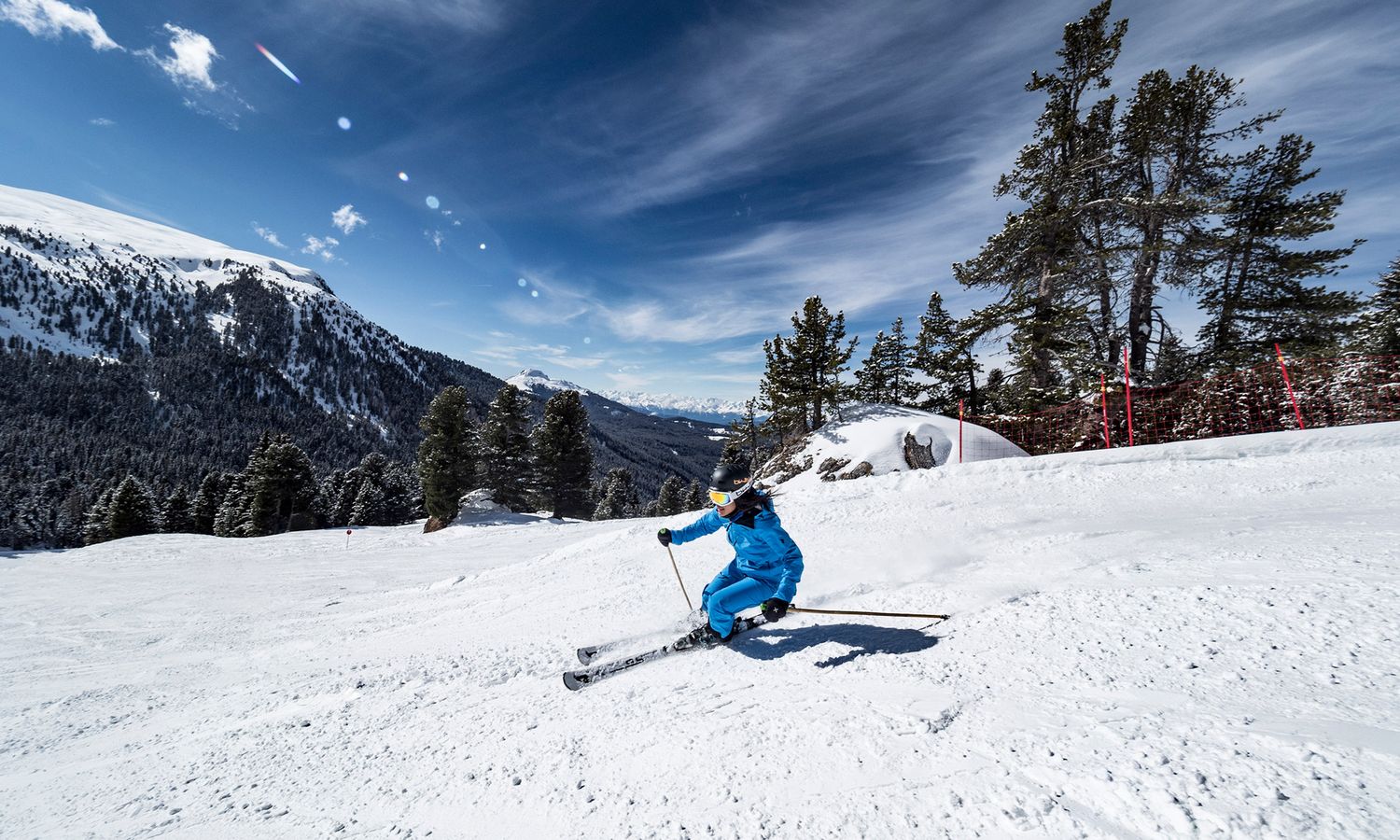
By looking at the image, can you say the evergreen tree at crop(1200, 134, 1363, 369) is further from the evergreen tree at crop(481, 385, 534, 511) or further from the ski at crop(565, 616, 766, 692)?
the evergreen tree at crop(481, 385, 534, 511)

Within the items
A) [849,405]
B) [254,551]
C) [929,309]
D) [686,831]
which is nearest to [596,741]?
[686,831]

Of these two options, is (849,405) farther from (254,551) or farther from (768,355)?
(254,551)

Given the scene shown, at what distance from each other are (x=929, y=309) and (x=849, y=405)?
12332mm

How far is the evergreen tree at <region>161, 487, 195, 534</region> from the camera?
144 feet

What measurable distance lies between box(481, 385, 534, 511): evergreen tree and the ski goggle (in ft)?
98.6

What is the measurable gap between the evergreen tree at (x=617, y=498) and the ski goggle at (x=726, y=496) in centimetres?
4340

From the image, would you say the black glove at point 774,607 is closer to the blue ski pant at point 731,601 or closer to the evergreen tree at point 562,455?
the blue ski pant at point 731,601

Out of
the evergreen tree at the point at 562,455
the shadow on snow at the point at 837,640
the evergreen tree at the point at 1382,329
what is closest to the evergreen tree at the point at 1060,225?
the evergreen tree at the point at 1382,329

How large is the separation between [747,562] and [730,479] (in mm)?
873

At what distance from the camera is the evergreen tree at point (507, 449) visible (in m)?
32.4

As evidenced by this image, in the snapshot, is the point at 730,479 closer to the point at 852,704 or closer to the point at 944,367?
the point at 852,704

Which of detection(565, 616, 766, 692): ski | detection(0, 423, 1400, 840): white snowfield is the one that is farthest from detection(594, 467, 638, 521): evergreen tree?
detection(565, 616, 766, 692): ski

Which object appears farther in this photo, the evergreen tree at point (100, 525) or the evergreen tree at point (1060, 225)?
the evergreen tree at point (100, 525)

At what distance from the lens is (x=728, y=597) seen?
15.5 feet
